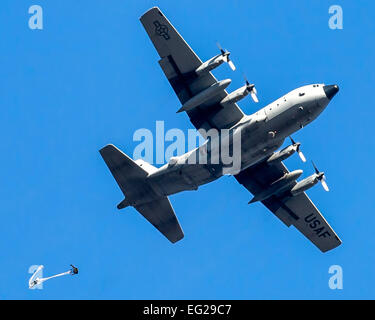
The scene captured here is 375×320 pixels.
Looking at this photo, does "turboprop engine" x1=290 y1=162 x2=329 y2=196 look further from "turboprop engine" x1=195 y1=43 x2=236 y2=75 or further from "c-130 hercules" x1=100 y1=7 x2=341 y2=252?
"turboprop engine" x1=195 y1=43 x2=236 y2=75

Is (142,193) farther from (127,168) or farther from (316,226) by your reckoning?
(316,226)

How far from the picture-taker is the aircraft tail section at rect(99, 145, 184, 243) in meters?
50.6

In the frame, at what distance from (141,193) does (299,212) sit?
40.1ft

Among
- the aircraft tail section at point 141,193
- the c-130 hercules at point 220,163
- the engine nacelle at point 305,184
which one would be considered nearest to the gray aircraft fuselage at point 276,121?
the c-130 hercules at point 220,163

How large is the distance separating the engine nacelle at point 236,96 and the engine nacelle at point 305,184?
8.54m

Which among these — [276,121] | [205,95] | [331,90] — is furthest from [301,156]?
[205,95]

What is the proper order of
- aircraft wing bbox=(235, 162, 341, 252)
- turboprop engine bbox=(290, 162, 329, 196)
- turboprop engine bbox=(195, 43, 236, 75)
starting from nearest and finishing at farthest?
1. turboprop engine bbox=(195, 43, 236, 75)
2. turboprop engine bbox=(290, 162, 329, 196)
3. aircraft wing bbox=(235, 162, 341, 252)

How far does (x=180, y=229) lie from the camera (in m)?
53.8

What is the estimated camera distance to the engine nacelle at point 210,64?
47.3 m

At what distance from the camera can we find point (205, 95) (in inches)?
1887

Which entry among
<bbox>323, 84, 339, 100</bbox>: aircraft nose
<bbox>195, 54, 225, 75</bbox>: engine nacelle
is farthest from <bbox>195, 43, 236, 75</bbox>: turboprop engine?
<bbox>323, 84, 339, 100</bbox>: aircraft nose

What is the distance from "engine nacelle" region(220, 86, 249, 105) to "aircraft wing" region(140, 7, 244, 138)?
353 millimetres

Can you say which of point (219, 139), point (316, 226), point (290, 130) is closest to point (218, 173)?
point (219, 139)

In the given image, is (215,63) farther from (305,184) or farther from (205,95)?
(305,184)
